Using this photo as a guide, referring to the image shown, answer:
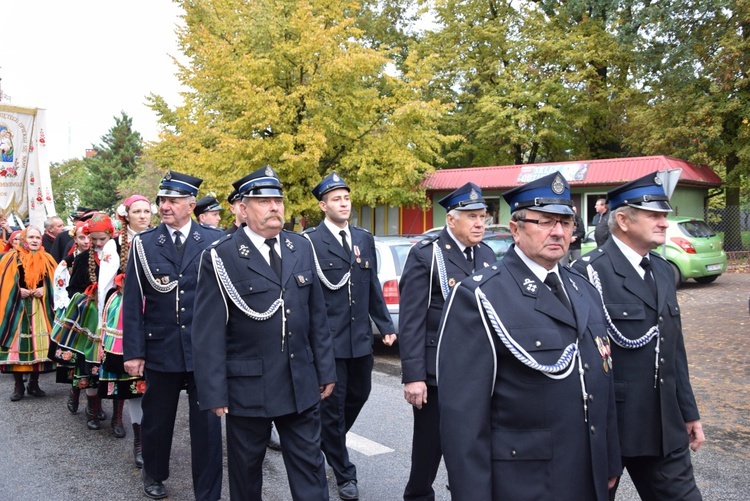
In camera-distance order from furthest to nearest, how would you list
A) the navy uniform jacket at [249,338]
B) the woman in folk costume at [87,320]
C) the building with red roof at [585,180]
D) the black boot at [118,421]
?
the building with red roof at [585,180]
the black boot at [118,421]
the woman in folk costume at [87,320]
the navy uniform jacket at [249,338]

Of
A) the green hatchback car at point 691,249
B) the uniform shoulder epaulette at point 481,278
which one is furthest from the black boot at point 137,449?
the green hatchback car at point 691,249

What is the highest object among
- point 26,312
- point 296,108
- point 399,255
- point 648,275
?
point 296,108

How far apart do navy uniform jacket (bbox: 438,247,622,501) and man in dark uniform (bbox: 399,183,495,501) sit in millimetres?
1533

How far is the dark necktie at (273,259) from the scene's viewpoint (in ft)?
12.1

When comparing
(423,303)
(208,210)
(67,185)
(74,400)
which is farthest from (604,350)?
(67,185)

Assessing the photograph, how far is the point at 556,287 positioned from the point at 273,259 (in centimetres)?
174

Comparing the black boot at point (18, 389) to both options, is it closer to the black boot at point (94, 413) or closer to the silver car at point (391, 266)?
the black boot at point (94, 413)

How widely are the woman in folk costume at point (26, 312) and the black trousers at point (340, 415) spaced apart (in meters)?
4.63

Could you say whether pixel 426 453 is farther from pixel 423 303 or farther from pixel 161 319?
pixel 161 319

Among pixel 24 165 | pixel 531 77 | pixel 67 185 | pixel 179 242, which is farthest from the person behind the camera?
pixel 67 185

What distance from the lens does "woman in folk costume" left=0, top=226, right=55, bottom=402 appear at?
7.72 metres

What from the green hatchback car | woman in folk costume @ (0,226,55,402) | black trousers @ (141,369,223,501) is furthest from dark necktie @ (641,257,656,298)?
the green hatchback car

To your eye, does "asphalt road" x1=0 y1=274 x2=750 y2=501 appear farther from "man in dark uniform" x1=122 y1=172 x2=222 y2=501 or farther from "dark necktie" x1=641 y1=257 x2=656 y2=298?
"dark necktie" x1=641 y1=257 x2=656 y2=298

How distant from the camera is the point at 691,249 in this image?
15.1 meters
